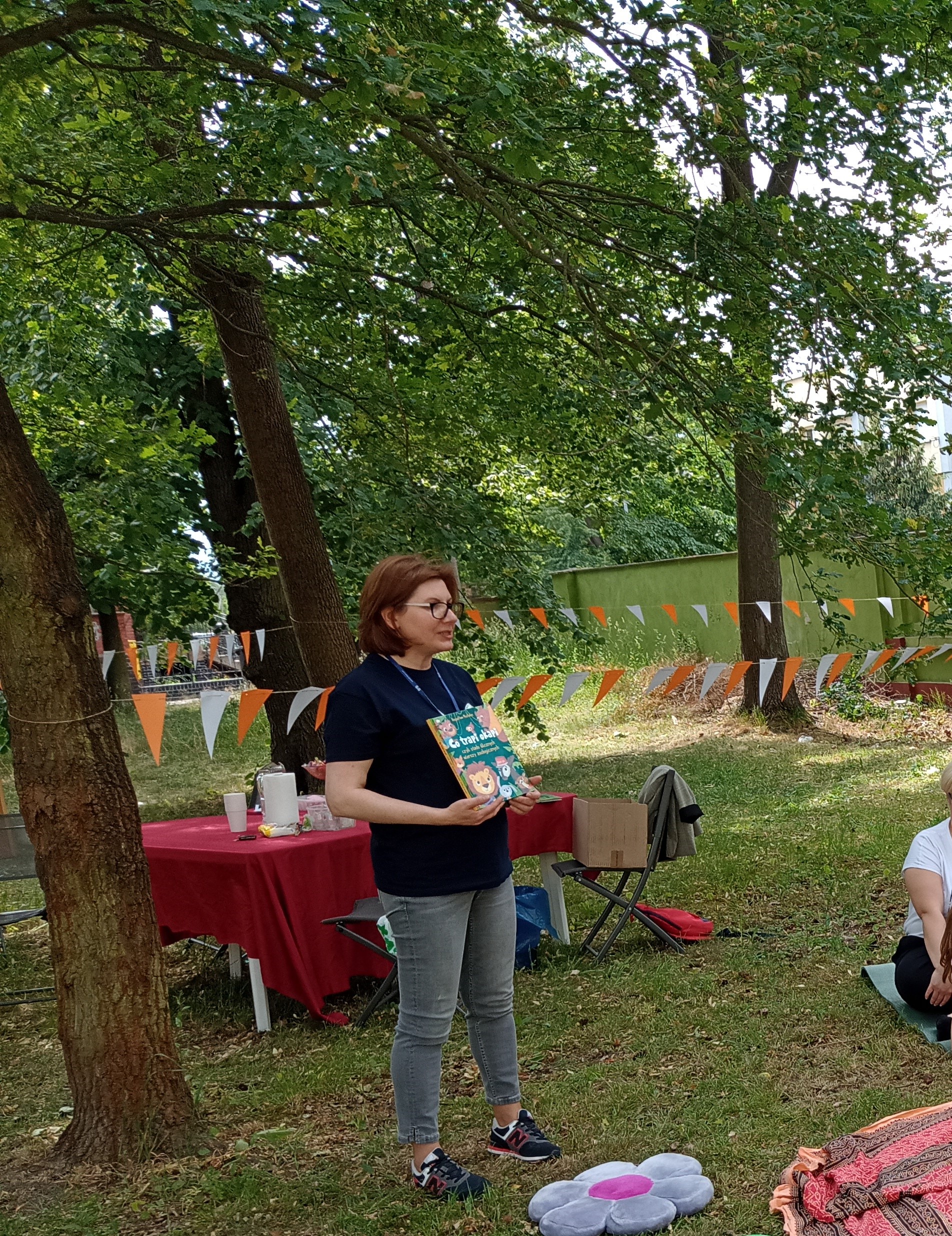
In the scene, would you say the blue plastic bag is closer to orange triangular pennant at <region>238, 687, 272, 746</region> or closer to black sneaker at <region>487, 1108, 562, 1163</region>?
orange triangular pennant at <region>238, 687, 272, 746</region>

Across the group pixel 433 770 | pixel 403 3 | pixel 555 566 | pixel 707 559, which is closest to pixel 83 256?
pixel 403 3

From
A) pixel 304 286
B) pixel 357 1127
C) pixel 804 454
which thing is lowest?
pixel 357 1127

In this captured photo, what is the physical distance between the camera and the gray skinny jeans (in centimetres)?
312

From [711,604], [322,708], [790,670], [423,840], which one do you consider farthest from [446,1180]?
[711,604]

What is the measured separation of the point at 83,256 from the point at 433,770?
6.85 meters

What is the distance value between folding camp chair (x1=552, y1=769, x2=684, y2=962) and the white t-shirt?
1.62m

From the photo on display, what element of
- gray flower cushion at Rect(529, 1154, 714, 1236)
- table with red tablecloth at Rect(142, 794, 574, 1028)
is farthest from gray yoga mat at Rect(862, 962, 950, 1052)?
table with red tablecloth at Rect(142, 794, 574, 1028)

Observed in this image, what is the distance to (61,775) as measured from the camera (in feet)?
11.7

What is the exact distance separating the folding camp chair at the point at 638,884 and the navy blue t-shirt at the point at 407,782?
2.54m

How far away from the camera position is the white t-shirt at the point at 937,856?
13.3 feet

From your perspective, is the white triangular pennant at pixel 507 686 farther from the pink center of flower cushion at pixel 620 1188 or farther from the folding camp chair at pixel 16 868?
the pink center of flower cushion at pixel 620 1188

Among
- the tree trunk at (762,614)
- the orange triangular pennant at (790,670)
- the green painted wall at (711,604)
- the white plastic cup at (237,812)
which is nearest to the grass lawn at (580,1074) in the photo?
the white plastic cup at (237,812)

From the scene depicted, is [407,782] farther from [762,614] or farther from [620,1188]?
[762,614]

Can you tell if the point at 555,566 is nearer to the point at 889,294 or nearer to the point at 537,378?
the point at 537,378
